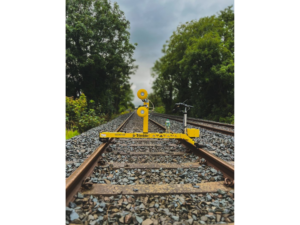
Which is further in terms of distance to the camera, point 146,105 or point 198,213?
point 146,105

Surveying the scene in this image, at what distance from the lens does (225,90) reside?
1683 centimetres

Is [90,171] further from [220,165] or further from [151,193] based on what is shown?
[220,165]

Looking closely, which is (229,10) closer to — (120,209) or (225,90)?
(225,90)

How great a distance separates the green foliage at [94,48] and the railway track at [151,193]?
12762 millimetres

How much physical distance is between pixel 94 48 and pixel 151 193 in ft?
49.3

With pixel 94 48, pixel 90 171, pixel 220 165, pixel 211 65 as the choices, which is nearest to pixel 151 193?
pixel 90 171

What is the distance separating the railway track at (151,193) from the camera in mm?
1519

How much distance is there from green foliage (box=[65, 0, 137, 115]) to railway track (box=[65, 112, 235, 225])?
12762mm

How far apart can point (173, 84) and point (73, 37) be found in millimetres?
19585

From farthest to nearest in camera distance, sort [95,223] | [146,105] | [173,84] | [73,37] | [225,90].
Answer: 1. [173,84]
2. [225,90]
3. [73,37]
4. [146,105]
5. [95,223]

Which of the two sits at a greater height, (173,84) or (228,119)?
(173,84)

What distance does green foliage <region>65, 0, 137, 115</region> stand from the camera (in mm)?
13430
